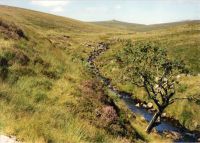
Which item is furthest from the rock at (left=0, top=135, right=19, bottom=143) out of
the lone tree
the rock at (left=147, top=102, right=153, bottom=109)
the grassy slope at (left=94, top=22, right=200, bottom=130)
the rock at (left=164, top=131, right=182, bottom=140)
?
the rock at (left=147, top=102, right=153, bottom=109)

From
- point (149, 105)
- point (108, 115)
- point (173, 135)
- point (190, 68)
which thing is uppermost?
point (108, 115)

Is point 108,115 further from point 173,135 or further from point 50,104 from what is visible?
point 173,135

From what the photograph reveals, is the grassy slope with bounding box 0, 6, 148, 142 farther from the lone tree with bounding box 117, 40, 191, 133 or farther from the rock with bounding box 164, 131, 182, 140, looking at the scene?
the rock with bounding box 164, 131, 182, 140

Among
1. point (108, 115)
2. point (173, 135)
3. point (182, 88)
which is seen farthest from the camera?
point (182, 88)

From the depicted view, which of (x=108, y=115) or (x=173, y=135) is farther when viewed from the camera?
(x=173, y=135)

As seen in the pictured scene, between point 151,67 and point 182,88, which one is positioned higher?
point 151,67

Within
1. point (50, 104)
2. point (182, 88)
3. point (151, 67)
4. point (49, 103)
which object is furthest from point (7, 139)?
point (182, 88)

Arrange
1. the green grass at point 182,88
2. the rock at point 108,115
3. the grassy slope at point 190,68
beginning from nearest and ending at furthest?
the rock at point 108,115 < the green grass at point 182,88 < the grassy slope at point 190,68

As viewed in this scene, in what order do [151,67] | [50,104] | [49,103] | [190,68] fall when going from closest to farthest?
[50,104] < [49,103] < [151,67] < [190,68]

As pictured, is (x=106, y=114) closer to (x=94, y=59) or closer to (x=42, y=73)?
(x=42, y=73)

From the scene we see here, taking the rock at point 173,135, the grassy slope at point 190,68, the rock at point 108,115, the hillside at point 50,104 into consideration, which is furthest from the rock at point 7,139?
the grassy slope at point 190,68

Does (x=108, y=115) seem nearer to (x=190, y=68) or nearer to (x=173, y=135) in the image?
(x=173, y=135)

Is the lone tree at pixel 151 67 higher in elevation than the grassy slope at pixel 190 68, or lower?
higher

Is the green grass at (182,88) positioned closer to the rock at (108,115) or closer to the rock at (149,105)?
the rock at (149,105)
